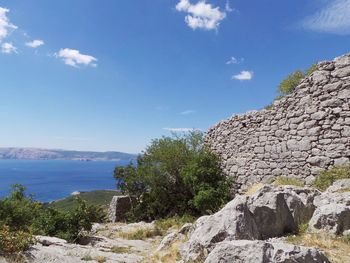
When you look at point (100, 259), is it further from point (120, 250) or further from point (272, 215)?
point (272, 215)

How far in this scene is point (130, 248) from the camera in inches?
330

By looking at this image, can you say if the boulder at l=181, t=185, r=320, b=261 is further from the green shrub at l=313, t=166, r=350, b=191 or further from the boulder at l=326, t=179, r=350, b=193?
the green shrub at l=313, t=166, r=350, b=191

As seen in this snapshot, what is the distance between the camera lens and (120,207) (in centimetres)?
1555

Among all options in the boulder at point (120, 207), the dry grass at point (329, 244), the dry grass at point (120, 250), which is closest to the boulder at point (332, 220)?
the dry grass at point (329, 244)

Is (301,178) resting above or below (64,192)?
above

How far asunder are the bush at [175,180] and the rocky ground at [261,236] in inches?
192

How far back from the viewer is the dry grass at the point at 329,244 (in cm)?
488

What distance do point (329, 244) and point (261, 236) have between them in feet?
3.54

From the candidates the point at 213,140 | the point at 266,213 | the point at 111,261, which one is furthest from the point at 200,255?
the point at 213,140

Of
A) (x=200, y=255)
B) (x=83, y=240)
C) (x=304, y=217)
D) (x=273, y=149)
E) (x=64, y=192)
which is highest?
(x=273, y=149)

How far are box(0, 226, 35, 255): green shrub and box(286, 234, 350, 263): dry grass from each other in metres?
4.66

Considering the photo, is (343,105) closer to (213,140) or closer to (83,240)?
(213,140)

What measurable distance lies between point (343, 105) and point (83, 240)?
8058 millimetres

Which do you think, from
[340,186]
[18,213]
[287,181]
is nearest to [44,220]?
[18,213]
